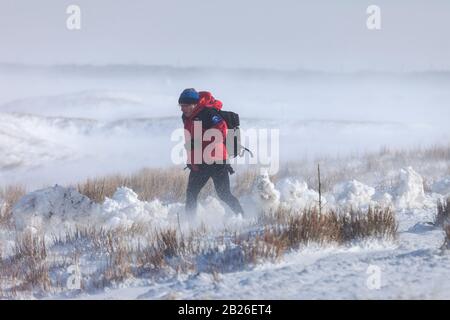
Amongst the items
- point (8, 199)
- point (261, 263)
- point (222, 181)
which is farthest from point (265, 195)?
point (8, 199)

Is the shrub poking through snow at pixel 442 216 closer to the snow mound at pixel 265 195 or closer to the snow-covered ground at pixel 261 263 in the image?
the snow-covered ground at pixel 261 263

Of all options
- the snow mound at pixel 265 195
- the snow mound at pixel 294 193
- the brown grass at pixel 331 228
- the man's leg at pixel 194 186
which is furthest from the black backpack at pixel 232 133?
the snow mound at pixel 294 193

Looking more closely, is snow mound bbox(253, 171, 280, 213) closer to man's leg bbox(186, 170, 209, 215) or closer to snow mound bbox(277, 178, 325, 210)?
snow mound bbox(277, 178, 325, 210)

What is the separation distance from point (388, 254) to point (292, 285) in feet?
3.84

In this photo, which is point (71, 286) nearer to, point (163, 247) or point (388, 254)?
point (163, 247)

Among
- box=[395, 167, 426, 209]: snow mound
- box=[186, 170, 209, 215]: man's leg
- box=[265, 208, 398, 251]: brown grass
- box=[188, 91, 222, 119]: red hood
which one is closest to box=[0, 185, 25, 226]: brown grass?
box=[186, 170, 209, 215]: man's leg

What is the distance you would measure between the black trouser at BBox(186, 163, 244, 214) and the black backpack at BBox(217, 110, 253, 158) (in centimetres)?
21

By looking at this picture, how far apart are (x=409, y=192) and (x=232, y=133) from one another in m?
3.18

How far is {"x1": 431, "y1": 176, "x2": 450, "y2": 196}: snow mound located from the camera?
35.5 feet

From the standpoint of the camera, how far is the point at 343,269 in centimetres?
565

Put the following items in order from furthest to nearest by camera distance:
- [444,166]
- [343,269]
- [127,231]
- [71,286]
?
[444,166] < [127,231] < [71,286] < [343,269]

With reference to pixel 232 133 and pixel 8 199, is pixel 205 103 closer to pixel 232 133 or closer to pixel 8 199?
pixel 232 133
